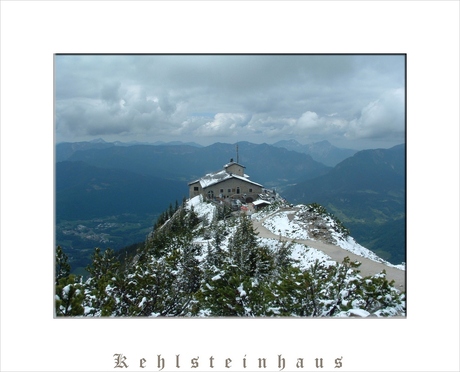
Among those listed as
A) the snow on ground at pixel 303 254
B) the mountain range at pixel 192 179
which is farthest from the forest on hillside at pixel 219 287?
the mountain range at pixel 192 179

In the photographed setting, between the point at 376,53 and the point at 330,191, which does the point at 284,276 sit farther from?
the point at 376,53

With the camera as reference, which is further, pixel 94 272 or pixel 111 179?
pixel 111 179

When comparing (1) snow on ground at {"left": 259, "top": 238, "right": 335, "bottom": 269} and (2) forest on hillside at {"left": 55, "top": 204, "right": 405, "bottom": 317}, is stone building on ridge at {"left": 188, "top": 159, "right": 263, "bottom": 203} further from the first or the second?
(2) forest on hillside at {"left": 55, "top": 204, "right": 405, "bottom": 317}

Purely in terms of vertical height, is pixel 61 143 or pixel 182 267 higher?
pixel 61 143

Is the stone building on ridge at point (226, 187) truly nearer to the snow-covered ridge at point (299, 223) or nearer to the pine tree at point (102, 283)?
the snow-covered ridge at point (299, 223)

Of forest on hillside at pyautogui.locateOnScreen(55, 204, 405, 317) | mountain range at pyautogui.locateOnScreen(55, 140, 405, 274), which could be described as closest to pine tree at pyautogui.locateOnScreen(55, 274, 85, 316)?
forest on hillside at pyautogui.locateOnScreen(55, 204, 405, 317)

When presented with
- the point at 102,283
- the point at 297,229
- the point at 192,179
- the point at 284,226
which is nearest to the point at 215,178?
the point at 192,179

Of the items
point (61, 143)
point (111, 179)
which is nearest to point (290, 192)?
point (111, 179)

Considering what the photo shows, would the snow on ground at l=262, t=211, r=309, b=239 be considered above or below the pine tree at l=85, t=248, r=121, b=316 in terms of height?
above
